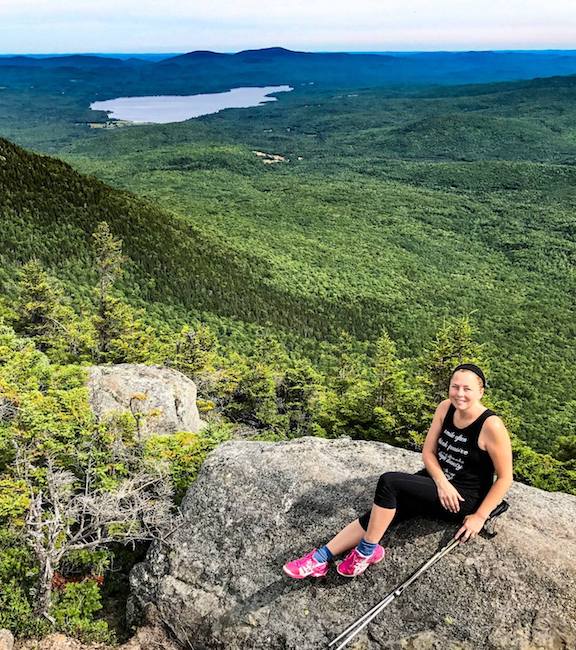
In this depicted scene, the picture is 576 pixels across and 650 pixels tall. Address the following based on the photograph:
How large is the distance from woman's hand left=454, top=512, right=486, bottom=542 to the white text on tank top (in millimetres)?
691

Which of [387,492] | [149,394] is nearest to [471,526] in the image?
[387,492]

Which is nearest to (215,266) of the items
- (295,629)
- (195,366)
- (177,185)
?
(195,366)

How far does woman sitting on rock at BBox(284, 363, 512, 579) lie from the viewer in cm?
814

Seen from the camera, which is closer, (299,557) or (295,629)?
(295,629)

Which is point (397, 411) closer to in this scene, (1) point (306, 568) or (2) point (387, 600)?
(1) point (306, 568)

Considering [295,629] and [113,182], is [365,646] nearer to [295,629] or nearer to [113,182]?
[295,629]

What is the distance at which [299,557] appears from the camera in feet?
30.9

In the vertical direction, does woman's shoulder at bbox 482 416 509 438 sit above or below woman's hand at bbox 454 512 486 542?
above

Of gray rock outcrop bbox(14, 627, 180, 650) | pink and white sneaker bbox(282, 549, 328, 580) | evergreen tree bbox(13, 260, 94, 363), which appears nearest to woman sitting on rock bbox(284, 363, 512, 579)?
pink and white sneaker bbox(282, 549, 328, 580)

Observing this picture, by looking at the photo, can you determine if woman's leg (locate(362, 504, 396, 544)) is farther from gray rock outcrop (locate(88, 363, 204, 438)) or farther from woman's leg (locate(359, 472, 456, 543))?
gray rock outcrop (locate(88, 363, 204, 438))

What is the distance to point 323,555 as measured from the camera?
8.88m

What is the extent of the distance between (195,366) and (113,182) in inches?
6249

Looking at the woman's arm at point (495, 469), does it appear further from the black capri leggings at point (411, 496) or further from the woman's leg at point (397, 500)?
the woman's leg at point (397, 500)

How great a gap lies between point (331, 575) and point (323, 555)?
0.41 metres
